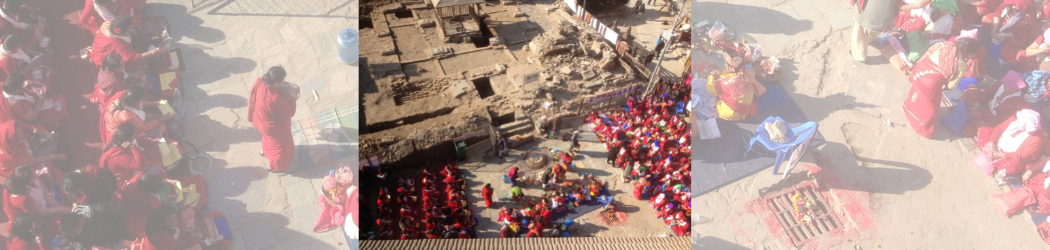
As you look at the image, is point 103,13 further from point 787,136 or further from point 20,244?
point 787,136

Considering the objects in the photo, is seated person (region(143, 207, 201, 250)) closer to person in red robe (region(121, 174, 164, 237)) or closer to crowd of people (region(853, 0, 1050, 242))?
person in red robe (region(121, 174, 164, 237))

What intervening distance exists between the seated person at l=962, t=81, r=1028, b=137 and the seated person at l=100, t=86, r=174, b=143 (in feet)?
61.7

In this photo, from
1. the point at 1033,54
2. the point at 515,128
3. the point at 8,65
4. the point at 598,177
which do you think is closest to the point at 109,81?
the point at 8,65

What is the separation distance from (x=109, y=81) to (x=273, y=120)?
3751 mm

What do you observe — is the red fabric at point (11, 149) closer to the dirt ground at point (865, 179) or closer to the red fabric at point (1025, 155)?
the dirt ground at point (865, 179)

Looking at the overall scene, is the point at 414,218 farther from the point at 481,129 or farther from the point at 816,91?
the point at 816,91

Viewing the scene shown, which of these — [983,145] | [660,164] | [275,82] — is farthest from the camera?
[660,164]

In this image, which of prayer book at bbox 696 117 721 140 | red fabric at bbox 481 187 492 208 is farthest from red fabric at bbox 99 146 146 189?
prayer book at bbox 696 117 721 140

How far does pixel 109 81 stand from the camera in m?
10.7

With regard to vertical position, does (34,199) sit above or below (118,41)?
below

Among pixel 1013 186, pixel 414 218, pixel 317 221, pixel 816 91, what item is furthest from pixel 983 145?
pixel 317 221

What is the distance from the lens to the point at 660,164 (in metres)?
13.4

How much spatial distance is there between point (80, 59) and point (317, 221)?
6.85 meters

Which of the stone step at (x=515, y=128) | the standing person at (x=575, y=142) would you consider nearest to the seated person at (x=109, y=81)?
the stone step at (x=515, y=128)
